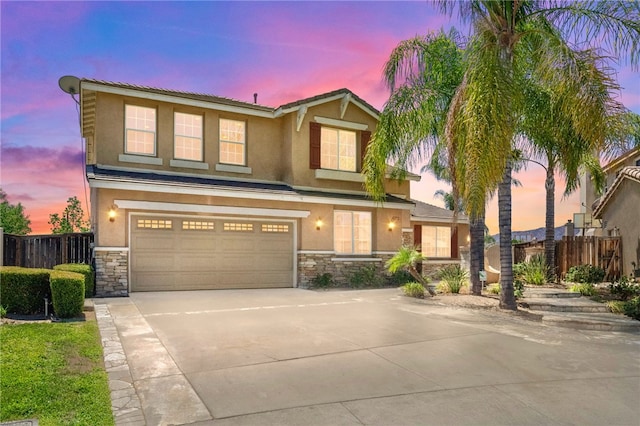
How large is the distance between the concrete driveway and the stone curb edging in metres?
0.02

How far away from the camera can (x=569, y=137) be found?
12664 millimetres

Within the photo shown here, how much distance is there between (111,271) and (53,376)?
27.0 ft

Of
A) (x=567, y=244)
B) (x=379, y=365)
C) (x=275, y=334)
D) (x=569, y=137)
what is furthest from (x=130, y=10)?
(x=567, y=244)

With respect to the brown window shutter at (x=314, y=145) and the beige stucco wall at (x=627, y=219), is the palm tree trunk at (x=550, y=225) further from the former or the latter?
the brown window shutter at (x=314, y=145)

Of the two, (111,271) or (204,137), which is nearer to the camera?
(111,271)

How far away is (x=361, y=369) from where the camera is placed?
565 centimetres

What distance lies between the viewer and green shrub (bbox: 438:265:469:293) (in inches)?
532

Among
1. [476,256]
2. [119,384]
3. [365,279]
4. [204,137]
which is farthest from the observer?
[365,279]

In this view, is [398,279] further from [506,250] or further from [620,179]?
[620,179]

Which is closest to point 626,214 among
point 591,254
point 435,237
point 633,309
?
point 591,254

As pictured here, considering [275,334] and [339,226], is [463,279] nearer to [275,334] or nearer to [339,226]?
[339,226]

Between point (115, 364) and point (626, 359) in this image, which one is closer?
point (115, 364)

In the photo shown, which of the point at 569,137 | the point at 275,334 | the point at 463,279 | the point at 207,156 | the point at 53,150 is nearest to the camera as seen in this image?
the point at 275,334

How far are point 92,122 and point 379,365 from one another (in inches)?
605
